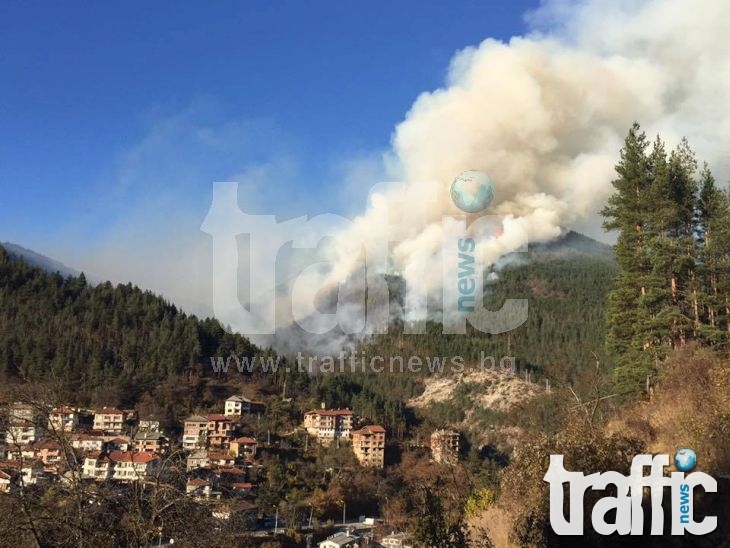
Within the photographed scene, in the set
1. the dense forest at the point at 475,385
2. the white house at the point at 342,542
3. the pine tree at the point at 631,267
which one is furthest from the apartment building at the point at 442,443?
the pine tree at the point at 631,267

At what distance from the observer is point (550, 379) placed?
10544 cm

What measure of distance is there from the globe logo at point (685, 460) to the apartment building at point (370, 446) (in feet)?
212

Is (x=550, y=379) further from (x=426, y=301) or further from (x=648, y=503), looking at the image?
(x=648, y=503)

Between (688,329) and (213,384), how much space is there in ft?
271

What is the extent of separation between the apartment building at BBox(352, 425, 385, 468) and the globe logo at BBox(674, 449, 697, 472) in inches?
2544

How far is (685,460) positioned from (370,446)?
224ft

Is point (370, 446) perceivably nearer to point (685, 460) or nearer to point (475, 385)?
point (475, 385)

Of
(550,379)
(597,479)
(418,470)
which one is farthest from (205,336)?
(597,479)

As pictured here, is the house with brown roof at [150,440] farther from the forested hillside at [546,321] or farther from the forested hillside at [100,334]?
the forested hillside at [546,321]

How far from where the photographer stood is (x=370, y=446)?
78.1 m

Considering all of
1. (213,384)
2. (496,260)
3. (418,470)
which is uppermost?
(496,260)

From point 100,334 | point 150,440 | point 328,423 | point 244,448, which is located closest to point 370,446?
point 328,423

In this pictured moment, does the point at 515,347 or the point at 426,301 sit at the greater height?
the point at 426,301

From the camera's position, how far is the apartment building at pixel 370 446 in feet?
248
